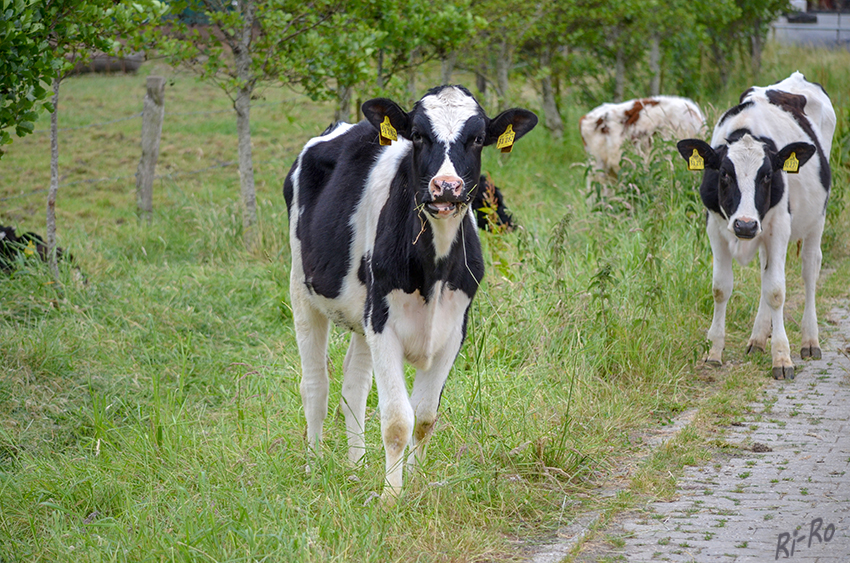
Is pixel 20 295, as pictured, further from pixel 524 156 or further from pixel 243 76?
pixel 524 156

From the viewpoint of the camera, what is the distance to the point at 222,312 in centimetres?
710

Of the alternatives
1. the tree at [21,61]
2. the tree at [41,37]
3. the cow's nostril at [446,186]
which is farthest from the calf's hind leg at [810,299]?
the tree at [21,61]

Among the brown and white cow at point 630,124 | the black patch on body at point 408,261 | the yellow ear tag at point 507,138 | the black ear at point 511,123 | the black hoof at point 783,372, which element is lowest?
the black hoof at point 783,372

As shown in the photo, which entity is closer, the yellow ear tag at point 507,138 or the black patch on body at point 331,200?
the yellow ear tag at point 507,138

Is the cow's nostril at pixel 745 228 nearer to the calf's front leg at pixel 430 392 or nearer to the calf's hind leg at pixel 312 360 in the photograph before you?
the calf's front leg at pixel 430 392

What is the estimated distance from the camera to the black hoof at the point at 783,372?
5883 mm

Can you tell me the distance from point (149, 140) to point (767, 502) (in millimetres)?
7968

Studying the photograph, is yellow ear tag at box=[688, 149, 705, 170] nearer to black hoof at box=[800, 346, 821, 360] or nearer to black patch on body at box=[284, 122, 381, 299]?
black hoof at box=[800, 346, 821, 360]

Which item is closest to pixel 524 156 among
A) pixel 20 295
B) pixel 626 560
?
pixel 20 295

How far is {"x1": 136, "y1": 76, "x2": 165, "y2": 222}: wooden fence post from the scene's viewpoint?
32.2 feet

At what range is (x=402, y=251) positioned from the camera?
12.5 ft

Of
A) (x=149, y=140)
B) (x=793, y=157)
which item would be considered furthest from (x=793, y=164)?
(x=149, y=140)

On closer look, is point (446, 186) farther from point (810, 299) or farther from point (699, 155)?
point (810, 299)

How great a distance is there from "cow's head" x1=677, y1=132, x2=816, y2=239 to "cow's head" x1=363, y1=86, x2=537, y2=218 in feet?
8.26
